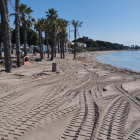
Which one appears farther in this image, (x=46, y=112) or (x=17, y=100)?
(x=17, y=100)

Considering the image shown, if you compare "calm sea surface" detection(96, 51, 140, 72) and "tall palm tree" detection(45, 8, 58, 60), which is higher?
"tall palm tree" detection(45, 8, 58, 60)

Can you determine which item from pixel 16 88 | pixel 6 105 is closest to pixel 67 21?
pixel 16 88

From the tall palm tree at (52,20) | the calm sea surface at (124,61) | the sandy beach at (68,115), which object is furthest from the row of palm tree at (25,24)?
the calm sea surface at (124,61)

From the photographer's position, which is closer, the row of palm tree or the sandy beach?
the sandy beach

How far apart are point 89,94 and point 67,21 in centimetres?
2769

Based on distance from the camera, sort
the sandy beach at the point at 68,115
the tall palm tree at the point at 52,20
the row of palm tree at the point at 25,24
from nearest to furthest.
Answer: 1. the sandy beach at the point at 68,115
2. the row of palm tree at the point at 25,24
3. the tall palm tree at the point at 52,20

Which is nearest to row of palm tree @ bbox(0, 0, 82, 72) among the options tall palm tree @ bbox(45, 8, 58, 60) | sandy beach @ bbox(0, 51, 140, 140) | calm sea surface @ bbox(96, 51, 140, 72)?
tall palm tree @ bbox(45, 8, 58, 60)

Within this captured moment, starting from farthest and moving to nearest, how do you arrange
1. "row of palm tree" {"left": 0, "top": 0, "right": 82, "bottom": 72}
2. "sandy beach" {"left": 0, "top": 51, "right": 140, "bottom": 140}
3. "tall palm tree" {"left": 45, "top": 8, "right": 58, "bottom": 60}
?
1. "tall palm tree" {"left": 45, "top": 8, "right": 58, "bottom": 60}
2. "row of palm tree" {"left": 0, "top": 0, "right": 82, "bottom": 72}
3. "sandy beach" {"left": 0, "top": 51, "right": 140, "bottom": 140}

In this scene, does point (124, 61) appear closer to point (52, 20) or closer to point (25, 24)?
point (52, 20)

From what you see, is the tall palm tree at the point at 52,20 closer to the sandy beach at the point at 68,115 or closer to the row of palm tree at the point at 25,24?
the row of palm tree at the point at 25,24

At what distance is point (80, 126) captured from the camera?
423 cm

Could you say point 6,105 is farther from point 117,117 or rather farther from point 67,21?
point 67,21

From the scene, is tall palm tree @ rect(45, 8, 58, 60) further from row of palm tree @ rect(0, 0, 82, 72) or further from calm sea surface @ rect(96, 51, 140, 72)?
calm sea surface @ rect(96, 51, 140, 72)

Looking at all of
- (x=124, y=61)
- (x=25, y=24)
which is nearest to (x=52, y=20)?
(x=25, y=24)
